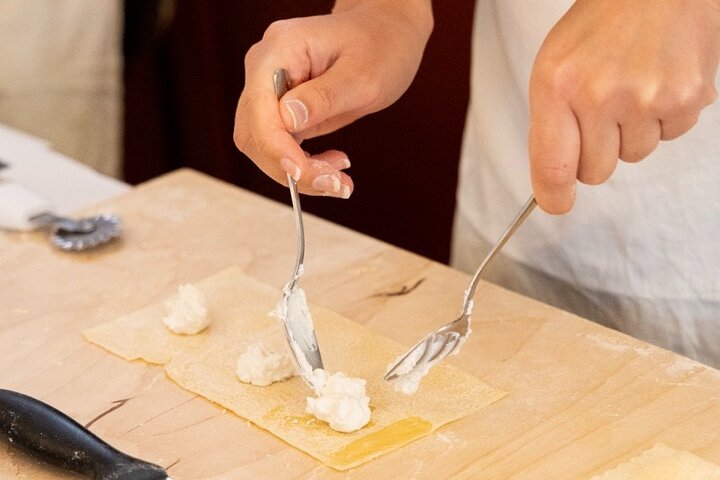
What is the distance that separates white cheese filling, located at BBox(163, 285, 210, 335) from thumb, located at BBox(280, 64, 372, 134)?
0.18m

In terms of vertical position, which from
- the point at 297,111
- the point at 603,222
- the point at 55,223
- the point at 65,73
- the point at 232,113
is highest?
the point at 297,111

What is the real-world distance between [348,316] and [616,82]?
0.38 m

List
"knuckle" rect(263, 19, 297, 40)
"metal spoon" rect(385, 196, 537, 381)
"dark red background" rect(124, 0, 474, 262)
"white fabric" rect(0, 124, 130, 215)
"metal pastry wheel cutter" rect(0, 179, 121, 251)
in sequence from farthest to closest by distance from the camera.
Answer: "dark red background" rect(124, 0, 474, 262)
"white fabric" rect(0, 124, 130, 215)
"metal pastry wheel cutter" rect(0, 179, 121, 251)
"knuckle" rect(263, 19, 297, 40)
"metal spoon" rect(385, 196, 537, 381)

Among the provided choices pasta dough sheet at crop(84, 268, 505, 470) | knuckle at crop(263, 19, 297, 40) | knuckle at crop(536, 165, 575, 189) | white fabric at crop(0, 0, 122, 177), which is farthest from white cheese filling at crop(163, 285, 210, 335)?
white fabric at crop(0, 0, 122, 177)

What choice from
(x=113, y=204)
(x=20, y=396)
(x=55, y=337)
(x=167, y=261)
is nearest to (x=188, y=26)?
(x=113, y=204)

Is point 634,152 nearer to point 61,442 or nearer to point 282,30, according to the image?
point 282,30

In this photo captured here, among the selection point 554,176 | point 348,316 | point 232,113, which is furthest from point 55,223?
point 232,113

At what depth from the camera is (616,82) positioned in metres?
0.69

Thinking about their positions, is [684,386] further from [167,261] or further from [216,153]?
[216,153]

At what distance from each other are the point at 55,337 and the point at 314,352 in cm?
25

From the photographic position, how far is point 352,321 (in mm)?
948

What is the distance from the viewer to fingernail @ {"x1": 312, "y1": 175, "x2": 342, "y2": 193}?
87 centimetres

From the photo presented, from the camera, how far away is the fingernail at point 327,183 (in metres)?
0.87

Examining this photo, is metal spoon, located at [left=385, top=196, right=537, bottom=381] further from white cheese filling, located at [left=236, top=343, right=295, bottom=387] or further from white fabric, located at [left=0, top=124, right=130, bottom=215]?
white fabric, located at [left=0, top=124, right=130, bottom=215]
